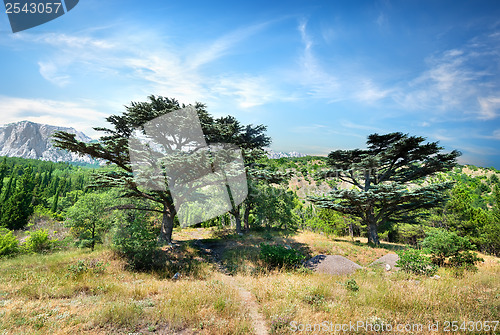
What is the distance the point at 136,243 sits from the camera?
9.27 meters

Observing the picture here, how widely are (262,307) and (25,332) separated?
5.00m

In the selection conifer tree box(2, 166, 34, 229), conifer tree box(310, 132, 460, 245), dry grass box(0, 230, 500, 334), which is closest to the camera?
dry grass box(0, 230, 500, 334)

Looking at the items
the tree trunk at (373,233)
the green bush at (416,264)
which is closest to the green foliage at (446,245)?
the green bush at (416,264)

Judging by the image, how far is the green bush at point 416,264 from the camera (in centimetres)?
867

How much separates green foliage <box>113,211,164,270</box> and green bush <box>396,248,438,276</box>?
38.4ft

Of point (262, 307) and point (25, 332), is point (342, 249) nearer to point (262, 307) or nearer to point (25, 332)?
point (262, 307)

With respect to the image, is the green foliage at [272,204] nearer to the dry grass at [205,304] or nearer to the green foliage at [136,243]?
the green foliage at [136,243]

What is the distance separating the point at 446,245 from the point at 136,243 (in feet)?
47.4

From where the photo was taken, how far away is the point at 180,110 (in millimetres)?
11258

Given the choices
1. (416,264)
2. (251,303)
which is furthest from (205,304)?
(416,264)

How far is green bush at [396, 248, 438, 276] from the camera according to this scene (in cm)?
867

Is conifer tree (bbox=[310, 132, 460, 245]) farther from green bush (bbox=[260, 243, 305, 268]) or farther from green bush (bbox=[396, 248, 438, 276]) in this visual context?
green bush (bbox=[260, 243, 305, 268])

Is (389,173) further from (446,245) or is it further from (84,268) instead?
(84,268)

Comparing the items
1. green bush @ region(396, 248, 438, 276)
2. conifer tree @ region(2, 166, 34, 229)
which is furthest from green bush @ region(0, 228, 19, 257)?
conifer tree @ region(2, 166, 34, 229)
